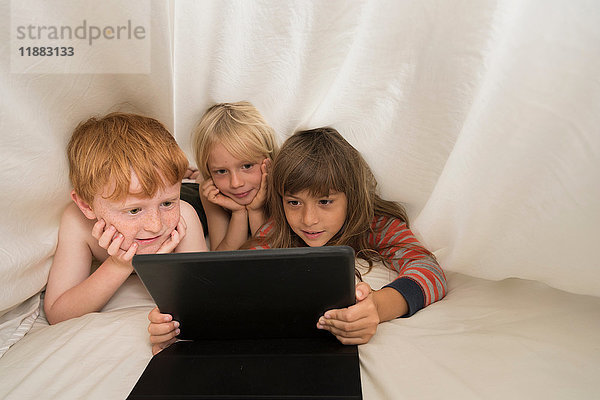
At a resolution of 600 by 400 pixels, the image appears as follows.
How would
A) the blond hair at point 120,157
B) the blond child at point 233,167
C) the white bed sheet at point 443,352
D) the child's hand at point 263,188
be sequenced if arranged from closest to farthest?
1. the white bed sheet at point 443,352
2. the blond hair at point 120,157
3. the blond child at point 233,167
4. the child's hand at point 263,188

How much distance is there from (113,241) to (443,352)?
0.58 meters

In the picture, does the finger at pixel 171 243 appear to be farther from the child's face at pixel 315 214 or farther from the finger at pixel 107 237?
the child's face at pixel 315 214

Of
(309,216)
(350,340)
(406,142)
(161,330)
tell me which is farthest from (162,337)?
(406,142)

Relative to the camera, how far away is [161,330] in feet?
2.57

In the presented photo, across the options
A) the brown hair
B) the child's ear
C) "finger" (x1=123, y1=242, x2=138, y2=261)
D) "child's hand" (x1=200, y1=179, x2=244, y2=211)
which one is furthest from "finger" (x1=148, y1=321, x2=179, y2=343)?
"child's hand" (x1=200, y1=179, x2=244, y2=211)

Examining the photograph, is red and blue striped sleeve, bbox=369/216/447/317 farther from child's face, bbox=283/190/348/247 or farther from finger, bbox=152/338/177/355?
finger, bbox=152/338/177/355

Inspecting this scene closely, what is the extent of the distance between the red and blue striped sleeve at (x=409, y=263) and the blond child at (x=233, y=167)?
0.29 meters

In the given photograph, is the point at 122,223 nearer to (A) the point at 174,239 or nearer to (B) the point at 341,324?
(A) the point at 174,239

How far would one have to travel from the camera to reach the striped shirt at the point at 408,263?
0.92m

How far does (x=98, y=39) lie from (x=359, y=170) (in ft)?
1.76

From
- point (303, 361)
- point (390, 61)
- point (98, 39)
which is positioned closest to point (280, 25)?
point (390, 61)

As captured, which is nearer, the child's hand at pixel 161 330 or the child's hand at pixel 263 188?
the child's hand at pixel 161 330
